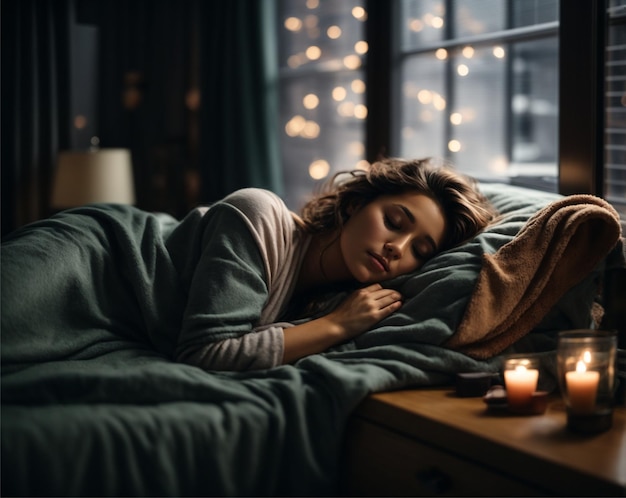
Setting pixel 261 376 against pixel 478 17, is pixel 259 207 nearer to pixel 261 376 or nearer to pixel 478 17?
pixel 261 376

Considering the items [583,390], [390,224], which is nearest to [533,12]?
[390,224]

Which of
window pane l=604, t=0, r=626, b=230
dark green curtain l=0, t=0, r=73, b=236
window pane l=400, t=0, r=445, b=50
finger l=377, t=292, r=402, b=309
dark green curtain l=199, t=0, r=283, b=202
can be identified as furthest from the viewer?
dark green curtain l=0, t=0, r=73, b=236

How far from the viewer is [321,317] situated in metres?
1.58

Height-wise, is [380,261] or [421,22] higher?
[421,22]

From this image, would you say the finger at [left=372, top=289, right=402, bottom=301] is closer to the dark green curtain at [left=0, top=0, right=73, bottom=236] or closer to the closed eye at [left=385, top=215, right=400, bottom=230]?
the closed eye at [left=385, top=215, right=400, bottom=230]

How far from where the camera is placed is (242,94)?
354 cm

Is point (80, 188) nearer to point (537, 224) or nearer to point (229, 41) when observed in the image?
point (229, 41)

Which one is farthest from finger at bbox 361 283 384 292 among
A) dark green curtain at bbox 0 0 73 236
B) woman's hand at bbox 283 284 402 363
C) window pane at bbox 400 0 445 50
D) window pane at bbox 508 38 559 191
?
dark green curtain at bbox 0 0 73 236

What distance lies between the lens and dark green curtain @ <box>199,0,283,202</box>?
3.48 m

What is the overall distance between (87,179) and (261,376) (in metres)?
2.48

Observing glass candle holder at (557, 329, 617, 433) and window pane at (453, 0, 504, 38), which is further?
window pane at (453, 0, 504, 38)

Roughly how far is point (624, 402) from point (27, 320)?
44.9 inches

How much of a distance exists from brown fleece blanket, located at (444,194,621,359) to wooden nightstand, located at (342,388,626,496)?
149mm

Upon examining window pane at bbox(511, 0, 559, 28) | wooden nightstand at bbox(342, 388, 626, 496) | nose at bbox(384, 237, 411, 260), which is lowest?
wooden nightstand at bbox(342, 388, 626, 496)
